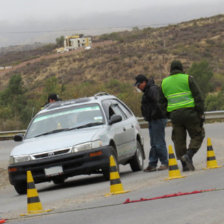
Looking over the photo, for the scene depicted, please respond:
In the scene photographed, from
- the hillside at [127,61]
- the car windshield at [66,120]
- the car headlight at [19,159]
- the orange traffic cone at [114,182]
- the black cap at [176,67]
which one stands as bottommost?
the hillside at [127,61]

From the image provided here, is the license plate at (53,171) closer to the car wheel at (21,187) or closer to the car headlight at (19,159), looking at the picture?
the car headlight at (19,159)

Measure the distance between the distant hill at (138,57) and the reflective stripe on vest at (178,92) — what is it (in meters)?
77.9

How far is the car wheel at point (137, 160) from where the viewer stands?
49.8ft

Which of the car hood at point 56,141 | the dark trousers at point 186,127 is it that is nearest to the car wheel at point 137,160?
the car hood at point 56,141

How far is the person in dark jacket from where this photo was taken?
14703 millimetres

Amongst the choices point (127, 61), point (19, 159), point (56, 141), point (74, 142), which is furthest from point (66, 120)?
point (127, 61)

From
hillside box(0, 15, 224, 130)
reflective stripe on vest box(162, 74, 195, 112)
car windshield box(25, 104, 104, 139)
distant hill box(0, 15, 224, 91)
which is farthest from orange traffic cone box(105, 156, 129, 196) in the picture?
distant hill box(0, 15, 224, 91)

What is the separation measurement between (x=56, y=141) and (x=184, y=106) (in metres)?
2.29

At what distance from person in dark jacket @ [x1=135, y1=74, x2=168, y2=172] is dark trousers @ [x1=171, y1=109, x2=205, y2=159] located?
165 centimetres

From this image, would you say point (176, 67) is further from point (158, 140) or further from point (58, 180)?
point (58, 180)

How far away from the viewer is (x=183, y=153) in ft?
42.6

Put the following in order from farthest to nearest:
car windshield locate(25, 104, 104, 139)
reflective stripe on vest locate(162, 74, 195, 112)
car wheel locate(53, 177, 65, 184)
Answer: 1. car windshield locate(25, 104, 104, 139)
2. car wheel locate(53, 177, 65, 184)
3. reflective stripe on vest locate(162, 74, 195, 112)

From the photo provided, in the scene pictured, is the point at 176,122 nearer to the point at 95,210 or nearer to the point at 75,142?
the point at 75,142

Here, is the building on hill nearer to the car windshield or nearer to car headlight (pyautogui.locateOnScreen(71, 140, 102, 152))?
the car windshield
